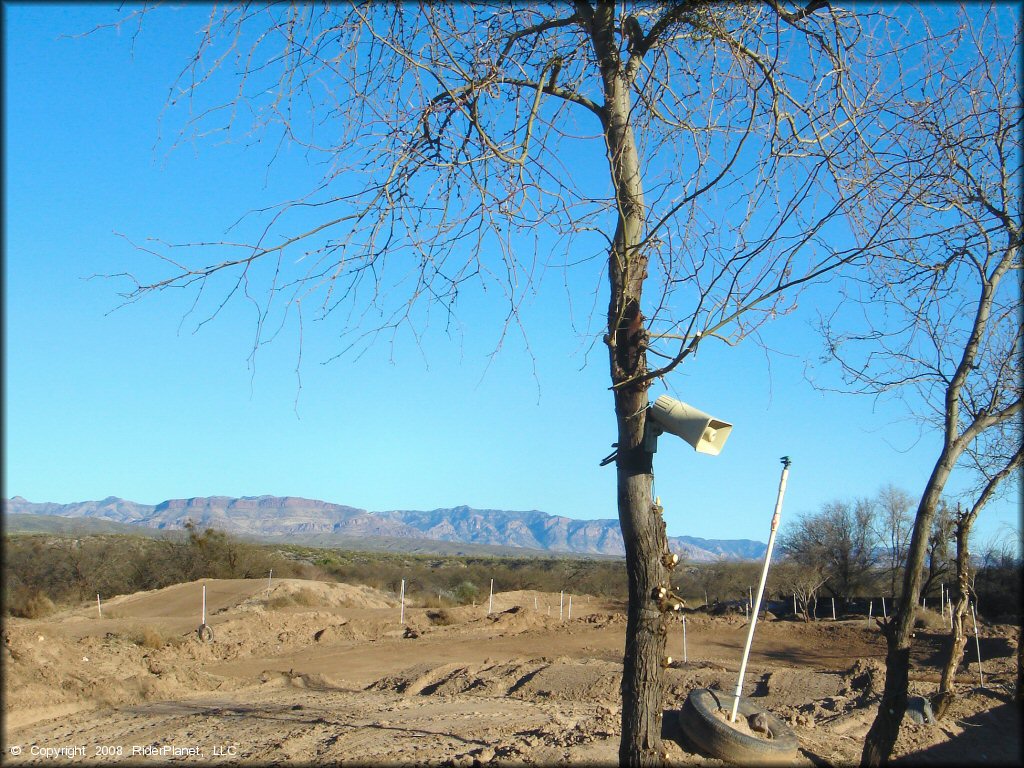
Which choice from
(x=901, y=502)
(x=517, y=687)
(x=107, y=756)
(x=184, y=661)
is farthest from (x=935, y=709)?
(x=901, y=502)

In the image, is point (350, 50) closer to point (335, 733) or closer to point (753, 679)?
point (335, 733)

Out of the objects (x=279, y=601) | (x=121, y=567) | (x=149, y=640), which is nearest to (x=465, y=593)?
(x=279, y=601)

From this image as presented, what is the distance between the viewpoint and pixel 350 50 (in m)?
5.04

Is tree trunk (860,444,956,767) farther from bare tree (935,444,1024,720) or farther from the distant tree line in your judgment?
the distant tree line

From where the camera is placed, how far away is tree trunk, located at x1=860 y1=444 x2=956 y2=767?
18.9 ft

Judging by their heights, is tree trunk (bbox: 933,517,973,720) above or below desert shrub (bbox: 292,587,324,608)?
above

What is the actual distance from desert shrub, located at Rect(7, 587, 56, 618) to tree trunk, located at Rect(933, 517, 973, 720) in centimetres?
2710

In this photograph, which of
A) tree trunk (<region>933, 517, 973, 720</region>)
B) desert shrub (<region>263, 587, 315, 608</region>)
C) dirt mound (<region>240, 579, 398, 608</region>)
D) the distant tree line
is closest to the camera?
tree trunk (<region>933, 517, 973, 720</region>)

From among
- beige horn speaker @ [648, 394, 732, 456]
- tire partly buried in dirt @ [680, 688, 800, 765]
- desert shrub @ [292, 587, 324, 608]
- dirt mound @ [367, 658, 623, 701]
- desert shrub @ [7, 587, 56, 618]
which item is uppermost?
beige horn speaker @ [648, 394, 732, 456]

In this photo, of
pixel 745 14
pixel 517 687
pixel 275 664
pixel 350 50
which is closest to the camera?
pixel 350 50

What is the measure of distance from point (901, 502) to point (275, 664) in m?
27.7

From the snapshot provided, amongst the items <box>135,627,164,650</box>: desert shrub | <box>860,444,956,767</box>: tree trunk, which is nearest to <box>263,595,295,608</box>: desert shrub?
<box>135,627,164,650</box>: desert shrub

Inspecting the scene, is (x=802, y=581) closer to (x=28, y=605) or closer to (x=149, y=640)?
(x=149, y=640)

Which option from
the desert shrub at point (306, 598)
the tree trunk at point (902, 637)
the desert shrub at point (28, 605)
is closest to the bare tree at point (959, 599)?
the tree trunk at point (902, 637)
